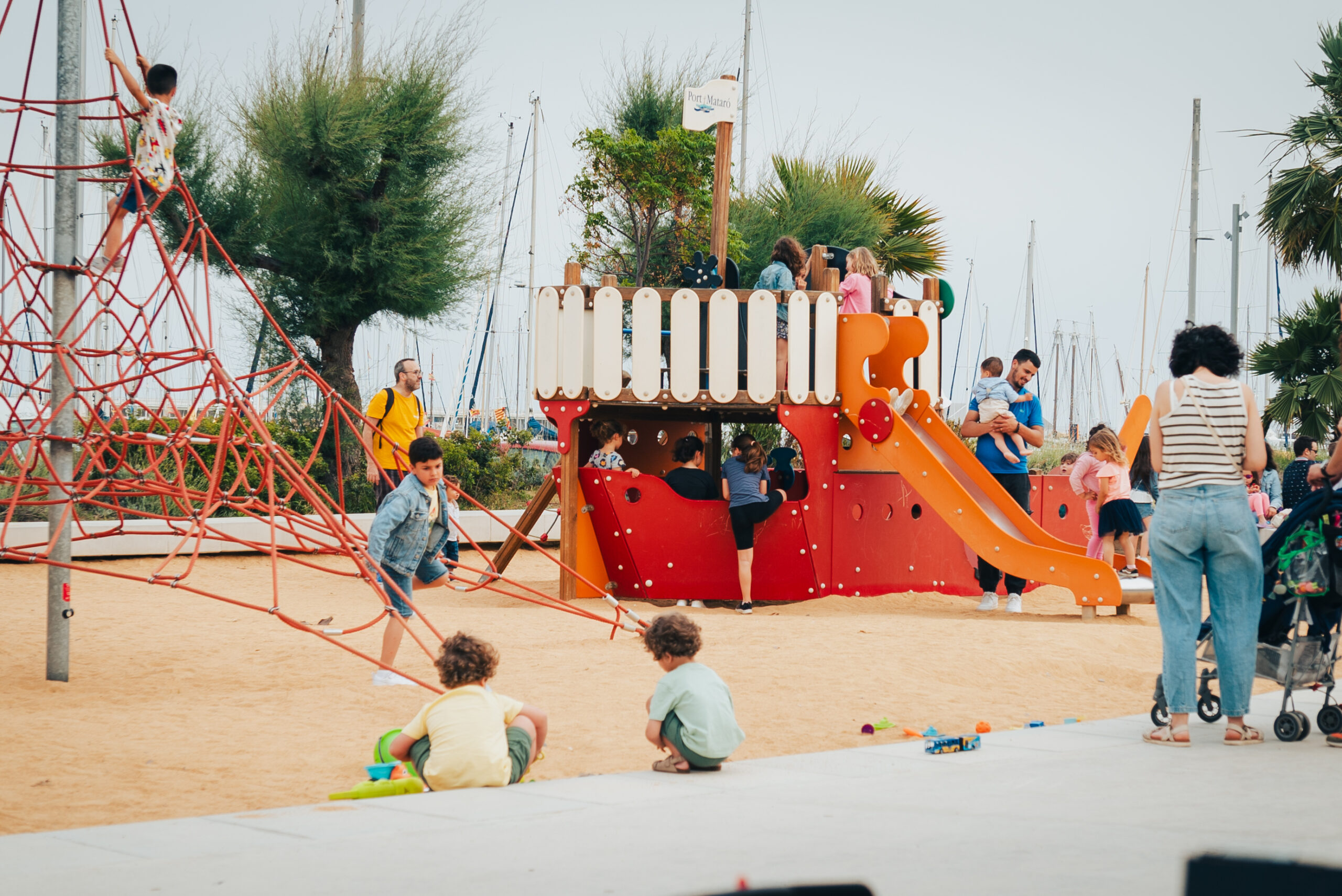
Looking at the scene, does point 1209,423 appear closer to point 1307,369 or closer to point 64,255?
point 64,255

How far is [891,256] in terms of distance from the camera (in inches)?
841

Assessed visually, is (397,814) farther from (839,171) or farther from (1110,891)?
(839,171)

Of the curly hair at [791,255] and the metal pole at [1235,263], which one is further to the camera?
the metal pole at [1235,263]

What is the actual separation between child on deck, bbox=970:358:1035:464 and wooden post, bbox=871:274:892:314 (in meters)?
1.16

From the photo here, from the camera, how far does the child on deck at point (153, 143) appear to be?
724 centimetres

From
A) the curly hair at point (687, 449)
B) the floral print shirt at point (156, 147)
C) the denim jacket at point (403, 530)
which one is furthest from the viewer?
the curly hair at point (687, 449)

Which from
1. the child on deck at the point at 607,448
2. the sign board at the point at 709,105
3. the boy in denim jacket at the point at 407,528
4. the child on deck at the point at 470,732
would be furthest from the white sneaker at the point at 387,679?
the sign board at the point at 709,105

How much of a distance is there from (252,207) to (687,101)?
29.2ft

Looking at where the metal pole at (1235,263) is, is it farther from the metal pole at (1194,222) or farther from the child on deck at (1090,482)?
the child on deck at (1090,482)

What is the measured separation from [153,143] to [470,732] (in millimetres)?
4486

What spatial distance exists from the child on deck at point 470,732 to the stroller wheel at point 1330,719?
124 inches

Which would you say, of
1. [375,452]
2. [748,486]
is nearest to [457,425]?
[375,452]

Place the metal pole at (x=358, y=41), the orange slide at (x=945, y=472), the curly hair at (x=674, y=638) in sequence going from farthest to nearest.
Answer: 1. the metal pole at (x=358, y=41)
2. the orange slide at (x=945, y=472)
3. the curly hair at (x=674, y=638)

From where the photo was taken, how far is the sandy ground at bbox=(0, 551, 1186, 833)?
17.1 feet
